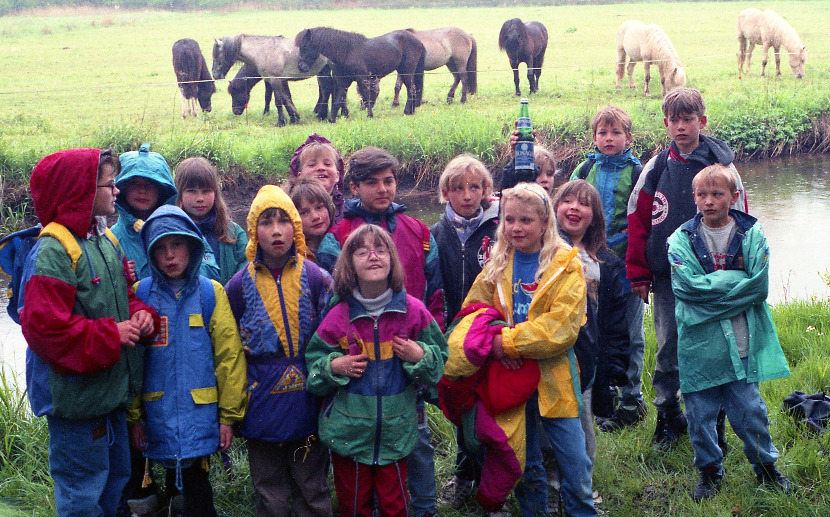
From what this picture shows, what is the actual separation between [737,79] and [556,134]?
687 cm

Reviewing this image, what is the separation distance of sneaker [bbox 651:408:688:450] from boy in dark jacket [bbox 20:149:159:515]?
2.31m

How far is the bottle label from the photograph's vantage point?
10.7 feet

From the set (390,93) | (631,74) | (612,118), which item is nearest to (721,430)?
(612,118)

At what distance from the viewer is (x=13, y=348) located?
5695 millimetres

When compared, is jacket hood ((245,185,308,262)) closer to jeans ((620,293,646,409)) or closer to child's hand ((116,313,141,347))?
child's hand ((116,313,141,347))

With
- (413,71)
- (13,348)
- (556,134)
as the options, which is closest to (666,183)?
(13,348)

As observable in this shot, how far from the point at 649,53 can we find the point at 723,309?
14144mm

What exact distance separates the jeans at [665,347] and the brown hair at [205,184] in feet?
6.35

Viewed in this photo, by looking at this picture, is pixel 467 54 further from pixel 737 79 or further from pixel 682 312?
pixel 682 312

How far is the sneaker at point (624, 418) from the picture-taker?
3.77 m

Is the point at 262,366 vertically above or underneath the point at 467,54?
underneath

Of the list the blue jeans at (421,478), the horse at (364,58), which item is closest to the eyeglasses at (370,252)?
the blue jeans at (421,478)

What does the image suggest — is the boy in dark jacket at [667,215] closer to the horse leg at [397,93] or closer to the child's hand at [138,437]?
the child's hand at [138,437]

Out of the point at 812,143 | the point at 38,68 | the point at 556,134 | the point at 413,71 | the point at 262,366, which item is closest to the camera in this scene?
the point at 262,366
